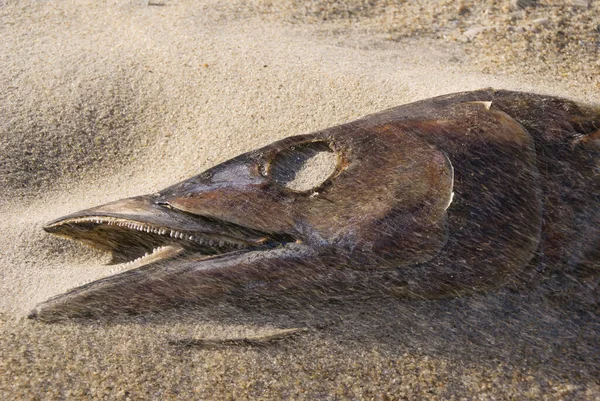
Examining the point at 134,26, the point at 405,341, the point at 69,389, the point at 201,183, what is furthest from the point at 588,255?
the point at 134,26

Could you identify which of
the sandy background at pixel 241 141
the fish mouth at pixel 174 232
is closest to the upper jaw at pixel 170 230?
the fish mouth at pixel 174 232

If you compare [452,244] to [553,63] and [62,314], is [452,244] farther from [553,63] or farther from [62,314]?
[553,63]

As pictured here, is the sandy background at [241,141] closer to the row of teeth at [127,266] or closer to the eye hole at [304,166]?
the row of teeth at [127,266]

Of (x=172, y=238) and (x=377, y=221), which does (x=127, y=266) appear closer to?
(x=172, y=238)

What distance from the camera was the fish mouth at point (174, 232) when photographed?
2.72 metres

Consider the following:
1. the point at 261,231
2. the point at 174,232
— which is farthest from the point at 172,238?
the point at 261,231

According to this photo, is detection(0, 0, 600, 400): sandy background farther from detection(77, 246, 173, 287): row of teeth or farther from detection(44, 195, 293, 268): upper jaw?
detection(44, 195, 293, 268): upper jaw

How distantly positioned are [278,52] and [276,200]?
1.81 m

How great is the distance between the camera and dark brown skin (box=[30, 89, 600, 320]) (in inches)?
107

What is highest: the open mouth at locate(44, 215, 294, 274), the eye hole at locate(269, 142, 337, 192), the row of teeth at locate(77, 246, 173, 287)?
the eye hole at locate(269, 142, 337, 192)

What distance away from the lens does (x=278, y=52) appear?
434 centimetres

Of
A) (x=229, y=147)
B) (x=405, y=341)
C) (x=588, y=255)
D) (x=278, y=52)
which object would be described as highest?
(x=278, y=52)

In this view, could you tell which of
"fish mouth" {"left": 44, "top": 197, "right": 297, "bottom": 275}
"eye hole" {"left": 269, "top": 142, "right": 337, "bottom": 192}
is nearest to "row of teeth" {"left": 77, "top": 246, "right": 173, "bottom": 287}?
"fish mouth" {"left": 44, "top": 197, "right": 297, "bottom": 275}

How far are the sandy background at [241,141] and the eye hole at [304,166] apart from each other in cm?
50
